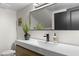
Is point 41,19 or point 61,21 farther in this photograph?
point 41,19

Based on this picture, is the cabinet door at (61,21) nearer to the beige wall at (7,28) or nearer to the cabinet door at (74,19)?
the cabinet door at (74,19)

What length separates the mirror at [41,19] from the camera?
155 cm

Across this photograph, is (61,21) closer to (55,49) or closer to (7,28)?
(55,49)

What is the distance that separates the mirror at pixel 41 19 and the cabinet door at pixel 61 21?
0.55 ft

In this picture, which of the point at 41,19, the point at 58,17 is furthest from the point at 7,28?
the point at 58,17

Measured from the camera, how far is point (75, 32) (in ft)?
3.72

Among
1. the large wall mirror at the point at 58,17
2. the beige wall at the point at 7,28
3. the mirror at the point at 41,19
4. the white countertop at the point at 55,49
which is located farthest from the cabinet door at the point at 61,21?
the beige wall at the point at 7,28

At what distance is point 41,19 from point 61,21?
507mm

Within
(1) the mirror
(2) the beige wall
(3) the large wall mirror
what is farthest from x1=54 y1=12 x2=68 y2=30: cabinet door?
(2) the beige wall

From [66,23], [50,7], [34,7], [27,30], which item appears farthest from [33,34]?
[66,23]

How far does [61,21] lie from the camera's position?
1264 millimetres

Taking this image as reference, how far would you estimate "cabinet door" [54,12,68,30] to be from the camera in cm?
123

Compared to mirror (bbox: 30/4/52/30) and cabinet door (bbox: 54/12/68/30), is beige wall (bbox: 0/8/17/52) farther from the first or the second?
cabinet door (bbox: 54/12/68/30)

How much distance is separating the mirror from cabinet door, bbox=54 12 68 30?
17 cm
